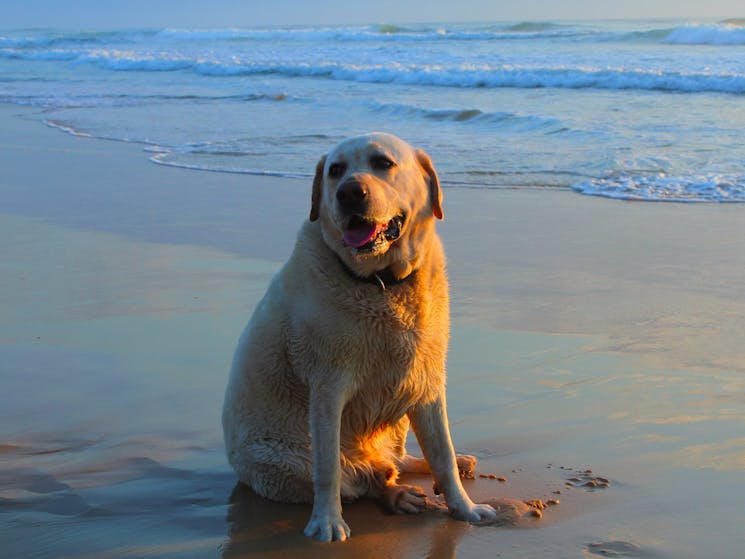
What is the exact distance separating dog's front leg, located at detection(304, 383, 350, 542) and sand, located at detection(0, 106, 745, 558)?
86mm

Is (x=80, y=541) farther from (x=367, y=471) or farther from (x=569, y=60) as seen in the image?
(x=569, y=60)

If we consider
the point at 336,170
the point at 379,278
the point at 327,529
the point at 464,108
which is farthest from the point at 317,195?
the point at 464,108

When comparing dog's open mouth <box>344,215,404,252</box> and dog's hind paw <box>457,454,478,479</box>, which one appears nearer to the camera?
dog's open mouth <box>344,215,404,252</box>

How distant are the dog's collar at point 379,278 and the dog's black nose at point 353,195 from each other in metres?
0.24

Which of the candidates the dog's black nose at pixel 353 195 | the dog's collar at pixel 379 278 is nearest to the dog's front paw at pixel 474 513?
the dog's collar at pixel 379 278

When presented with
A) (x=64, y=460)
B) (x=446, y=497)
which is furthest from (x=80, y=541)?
(x=446, y=497)

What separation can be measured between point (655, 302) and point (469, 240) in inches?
76.6

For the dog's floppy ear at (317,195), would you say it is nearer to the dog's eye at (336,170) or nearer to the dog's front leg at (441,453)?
the dog's eye at (336,170)

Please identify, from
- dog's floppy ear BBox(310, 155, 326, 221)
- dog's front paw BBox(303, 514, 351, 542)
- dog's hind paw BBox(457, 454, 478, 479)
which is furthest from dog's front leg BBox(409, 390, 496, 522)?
dog's floppy ear BBox(310, 155, 326, 221)

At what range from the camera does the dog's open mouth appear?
10.8 feet

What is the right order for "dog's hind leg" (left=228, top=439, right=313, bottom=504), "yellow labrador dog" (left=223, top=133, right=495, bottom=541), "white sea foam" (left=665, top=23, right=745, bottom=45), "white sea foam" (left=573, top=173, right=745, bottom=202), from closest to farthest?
"yellow labrador dog" (left=223, top=133, right=495, bottom=541), "dog's hind leg" (left=228, top=439, right=313, bottom=504), "white sea foam" (left=573, top=173, right=745, bottom=202), "white sea foam" (left=665, top=23, right=745, bottom=45)

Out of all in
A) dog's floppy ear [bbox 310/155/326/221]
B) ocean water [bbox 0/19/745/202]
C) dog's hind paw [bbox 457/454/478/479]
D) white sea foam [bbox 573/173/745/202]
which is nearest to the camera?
dog's floppy ear [bbox 310/155/326/221]

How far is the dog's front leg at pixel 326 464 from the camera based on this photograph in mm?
3402

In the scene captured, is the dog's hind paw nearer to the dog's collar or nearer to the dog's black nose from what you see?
the dog's collar
